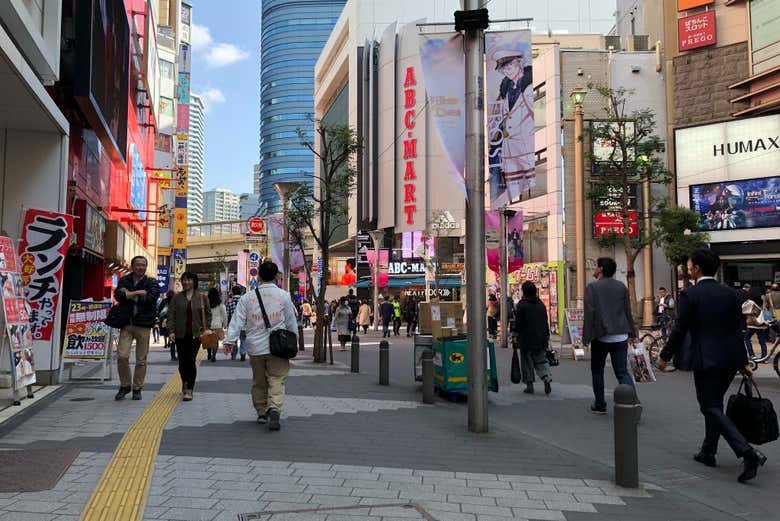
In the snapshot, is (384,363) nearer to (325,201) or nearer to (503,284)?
(325,201)

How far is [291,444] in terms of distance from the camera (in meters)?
5.94

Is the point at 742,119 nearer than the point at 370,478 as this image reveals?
No

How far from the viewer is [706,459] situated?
18.3 ft

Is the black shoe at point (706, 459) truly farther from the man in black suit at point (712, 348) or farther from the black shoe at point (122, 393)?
the black shoe at point (122, 393)

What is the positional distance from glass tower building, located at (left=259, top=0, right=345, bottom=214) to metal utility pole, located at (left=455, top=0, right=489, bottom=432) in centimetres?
16219

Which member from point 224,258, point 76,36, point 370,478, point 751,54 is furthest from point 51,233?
point 224,258

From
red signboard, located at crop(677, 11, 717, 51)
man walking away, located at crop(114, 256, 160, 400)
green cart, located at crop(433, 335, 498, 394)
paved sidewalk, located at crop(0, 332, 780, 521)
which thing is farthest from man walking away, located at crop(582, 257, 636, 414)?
red signboard, located at crop(677, 11, 717, 51)

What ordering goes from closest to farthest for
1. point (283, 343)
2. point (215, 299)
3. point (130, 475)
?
point (130, 475) < point (283, 343) < point (215, 299)

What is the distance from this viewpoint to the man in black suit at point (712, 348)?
5148mm

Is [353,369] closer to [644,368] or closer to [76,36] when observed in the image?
[644,368]

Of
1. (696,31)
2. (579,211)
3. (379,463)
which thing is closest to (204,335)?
(379,463)

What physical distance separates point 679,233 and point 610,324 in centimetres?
2178

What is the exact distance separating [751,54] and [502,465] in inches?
1145

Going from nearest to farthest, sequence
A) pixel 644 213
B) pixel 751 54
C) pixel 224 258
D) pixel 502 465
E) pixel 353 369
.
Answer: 1. pixel 502 465
2. pixel 353 369
3. pixel 751 54
4. pixel 644 213
5. pixel 224 258
